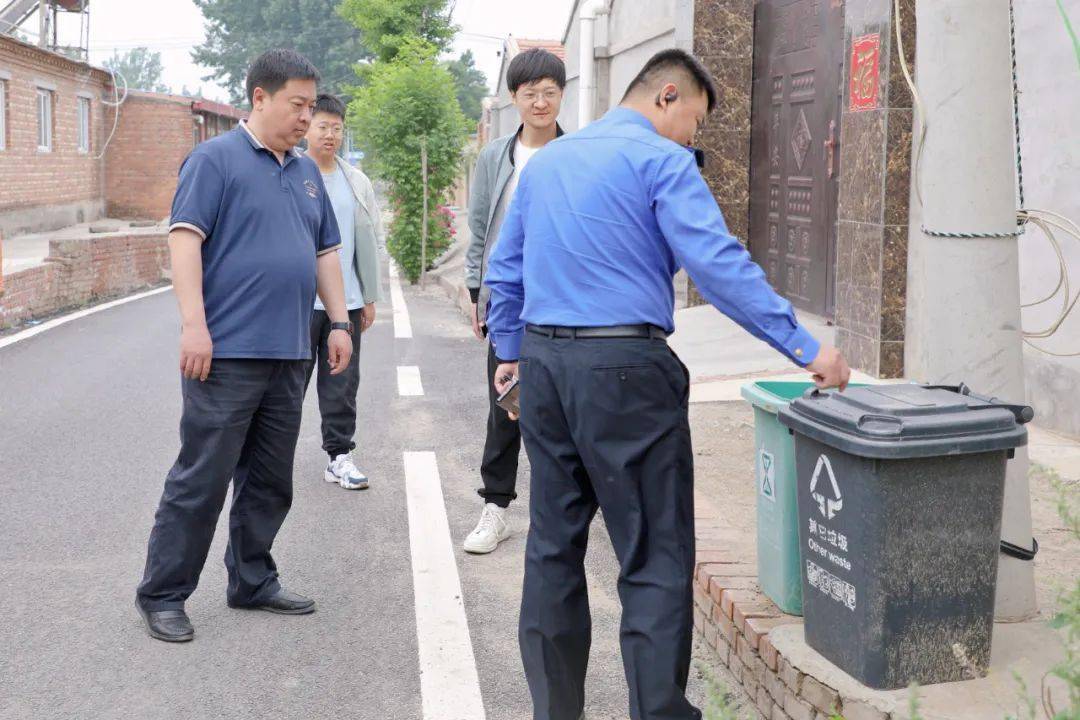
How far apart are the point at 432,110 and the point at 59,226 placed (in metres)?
12.5

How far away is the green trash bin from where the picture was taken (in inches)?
155

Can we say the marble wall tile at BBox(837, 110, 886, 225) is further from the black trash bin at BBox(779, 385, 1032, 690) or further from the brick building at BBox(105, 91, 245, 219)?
the brick building at BBox(105, 91, 245, 219)

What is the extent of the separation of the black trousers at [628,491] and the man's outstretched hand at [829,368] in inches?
15.1

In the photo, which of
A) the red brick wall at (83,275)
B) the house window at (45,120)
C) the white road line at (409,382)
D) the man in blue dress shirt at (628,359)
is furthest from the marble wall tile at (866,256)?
the house window at (45,120)

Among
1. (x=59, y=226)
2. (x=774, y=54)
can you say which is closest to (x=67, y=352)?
(x=774, y=54)

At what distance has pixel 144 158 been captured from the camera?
35625mm

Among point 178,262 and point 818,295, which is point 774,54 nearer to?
point 818,295

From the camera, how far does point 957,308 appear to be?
408 cm

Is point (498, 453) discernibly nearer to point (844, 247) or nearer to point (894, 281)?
point (894, 281)

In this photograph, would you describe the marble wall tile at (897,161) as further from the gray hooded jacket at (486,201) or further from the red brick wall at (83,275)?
the red brick wall at (83,275)

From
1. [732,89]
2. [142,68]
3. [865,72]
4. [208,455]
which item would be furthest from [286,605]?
[142,68]

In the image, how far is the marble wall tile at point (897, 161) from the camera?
27.7 feet

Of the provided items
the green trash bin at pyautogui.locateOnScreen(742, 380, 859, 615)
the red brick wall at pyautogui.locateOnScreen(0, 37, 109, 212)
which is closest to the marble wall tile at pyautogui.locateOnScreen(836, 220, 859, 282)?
Answer: the green trash bin at pyautogui.locateOnScreen(742, 380, 859, 615)

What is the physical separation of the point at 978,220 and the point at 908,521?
3.90 feet
